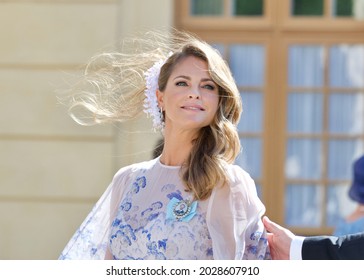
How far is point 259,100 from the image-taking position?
27.6ft

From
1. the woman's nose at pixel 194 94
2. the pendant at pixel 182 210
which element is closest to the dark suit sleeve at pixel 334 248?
the pendant at pixel 182 210

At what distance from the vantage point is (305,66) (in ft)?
27.5

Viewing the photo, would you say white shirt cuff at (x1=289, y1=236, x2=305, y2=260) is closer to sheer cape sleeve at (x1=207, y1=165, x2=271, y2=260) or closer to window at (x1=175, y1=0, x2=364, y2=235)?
sheer cape sleeve at (x1=207, y1=165, x2=271, y2=260)

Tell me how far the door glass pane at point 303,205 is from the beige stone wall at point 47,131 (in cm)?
134

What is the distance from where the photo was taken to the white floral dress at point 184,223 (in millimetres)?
3641

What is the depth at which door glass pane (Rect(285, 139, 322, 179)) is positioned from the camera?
8.39 metres

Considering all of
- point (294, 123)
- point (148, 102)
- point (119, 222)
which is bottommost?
point (294, 123)

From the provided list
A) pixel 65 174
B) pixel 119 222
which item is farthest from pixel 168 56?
pixel 65 174

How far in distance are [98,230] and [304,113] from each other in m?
4.56

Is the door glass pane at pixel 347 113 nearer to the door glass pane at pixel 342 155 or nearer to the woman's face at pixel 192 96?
the door glass pane at pixel 342 155

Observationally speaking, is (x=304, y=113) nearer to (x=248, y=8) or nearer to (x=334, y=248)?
(x=248, y=8)

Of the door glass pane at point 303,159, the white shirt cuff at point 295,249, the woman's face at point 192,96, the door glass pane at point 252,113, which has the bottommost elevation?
the door glass pane at point 303,159
